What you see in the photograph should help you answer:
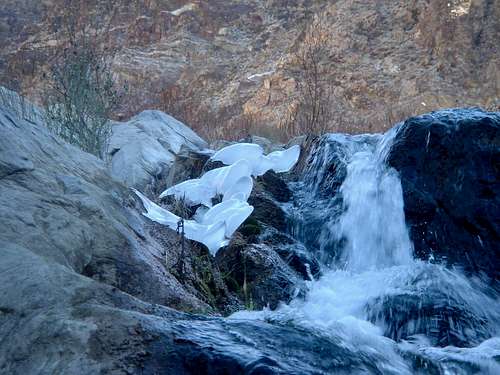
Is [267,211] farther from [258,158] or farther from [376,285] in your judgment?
[376,285]

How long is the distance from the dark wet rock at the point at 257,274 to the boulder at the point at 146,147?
2.19 m

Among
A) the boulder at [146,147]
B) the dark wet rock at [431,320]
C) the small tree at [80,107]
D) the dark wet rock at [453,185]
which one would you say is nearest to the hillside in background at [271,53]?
the boulder at [146,147]

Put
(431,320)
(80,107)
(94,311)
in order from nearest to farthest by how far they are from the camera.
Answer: (94,311) < (431,320) < (80,107)

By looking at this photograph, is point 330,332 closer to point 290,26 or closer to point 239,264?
point 239,264

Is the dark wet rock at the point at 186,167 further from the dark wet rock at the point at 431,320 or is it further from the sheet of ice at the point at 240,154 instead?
the dark wet rock at the point at 431,320

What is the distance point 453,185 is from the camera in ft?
16.1

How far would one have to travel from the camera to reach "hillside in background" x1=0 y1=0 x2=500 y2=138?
1616cm

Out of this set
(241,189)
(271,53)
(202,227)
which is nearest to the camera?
(202,227)

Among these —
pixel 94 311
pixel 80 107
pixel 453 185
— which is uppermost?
pixel 94 311

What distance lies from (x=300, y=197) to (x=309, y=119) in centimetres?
390

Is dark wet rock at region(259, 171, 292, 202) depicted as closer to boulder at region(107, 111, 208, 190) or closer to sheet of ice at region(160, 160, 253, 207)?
sheet of ice at region(160, 160, 253, 207)

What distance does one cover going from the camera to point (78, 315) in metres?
2.26

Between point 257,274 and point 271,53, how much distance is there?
16664mm

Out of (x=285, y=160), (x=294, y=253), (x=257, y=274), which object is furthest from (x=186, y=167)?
(x=257, y=274)
